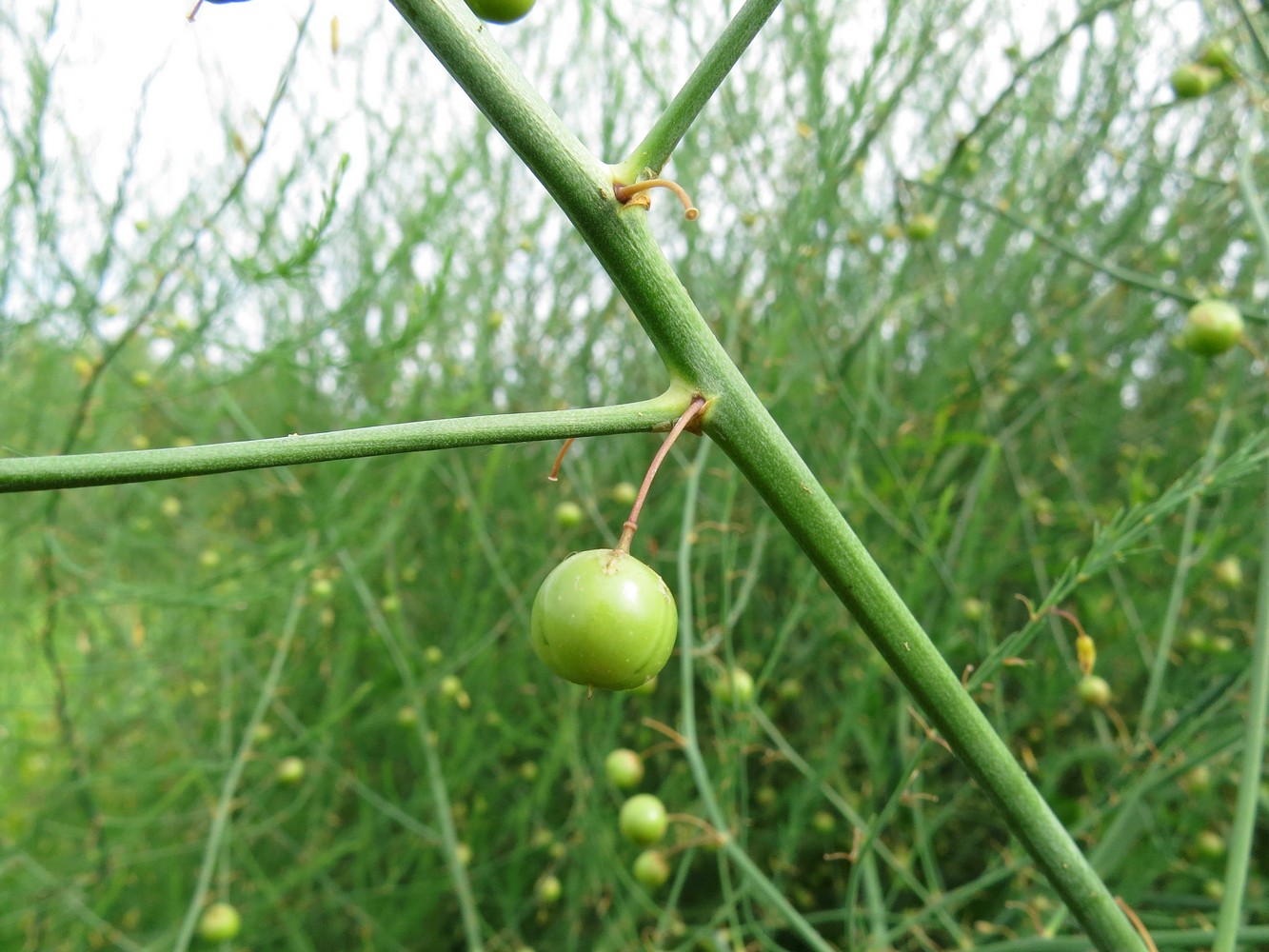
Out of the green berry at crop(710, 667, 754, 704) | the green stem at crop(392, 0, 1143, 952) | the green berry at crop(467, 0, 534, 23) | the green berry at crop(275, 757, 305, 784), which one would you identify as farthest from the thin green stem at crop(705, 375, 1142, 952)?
the green berry at crop(275, 757, 305, 784)

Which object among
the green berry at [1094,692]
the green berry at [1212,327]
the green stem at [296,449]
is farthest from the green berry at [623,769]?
the green stem at [296,449]

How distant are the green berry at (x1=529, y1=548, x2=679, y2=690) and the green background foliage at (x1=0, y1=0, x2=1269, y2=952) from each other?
2.73 feet

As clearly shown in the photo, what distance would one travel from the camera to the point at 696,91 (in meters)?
0.40

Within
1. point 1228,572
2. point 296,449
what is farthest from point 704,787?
point 1228,572

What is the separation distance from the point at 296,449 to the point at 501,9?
0.85 ft

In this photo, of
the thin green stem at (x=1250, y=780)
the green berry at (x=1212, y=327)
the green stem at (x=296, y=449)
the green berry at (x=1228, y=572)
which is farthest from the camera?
the green berry at (x=1228, y=572)

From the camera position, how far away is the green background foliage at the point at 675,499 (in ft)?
4.89

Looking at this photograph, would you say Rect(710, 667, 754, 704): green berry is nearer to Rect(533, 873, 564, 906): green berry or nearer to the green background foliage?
the green background foliage

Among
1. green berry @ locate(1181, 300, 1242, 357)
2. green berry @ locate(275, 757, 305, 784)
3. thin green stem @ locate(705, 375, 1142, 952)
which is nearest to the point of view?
thin green stem @ locate(705, 375, 1142, 952)

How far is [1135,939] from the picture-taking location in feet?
1.66

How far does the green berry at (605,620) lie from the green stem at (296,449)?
0.34 ft

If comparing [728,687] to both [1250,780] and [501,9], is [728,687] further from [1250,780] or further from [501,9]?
[501,9]

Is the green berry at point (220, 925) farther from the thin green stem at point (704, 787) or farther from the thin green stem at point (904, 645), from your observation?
the thin green stem at point (904, 645)

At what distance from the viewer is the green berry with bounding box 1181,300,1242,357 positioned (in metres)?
1.10
